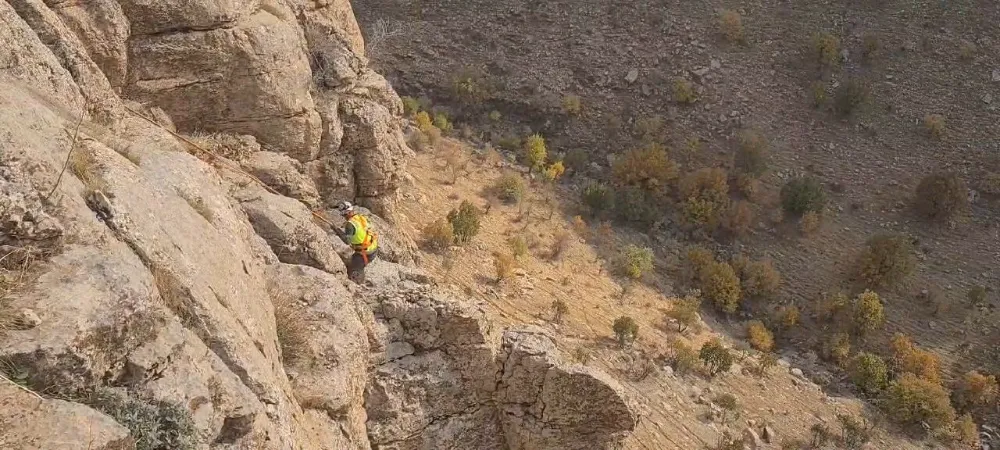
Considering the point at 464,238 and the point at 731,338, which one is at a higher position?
the point at 464,238

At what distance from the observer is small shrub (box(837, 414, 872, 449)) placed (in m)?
11.9

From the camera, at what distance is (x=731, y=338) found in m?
14.2

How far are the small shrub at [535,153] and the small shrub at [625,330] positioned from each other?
236 inches

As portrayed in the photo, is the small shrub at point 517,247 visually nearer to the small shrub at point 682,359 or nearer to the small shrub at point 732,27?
the small shrub at point 682,359

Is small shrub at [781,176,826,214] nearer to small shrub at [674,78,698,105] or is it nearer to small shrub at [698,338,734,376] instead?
Result: small shrub at [674,78,698,105]

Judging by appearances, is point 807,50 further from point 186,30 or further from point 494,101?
point 186,30

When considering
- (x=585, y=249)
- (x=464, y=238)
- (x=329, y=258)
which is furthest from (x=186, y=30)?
(x=585, y=249)

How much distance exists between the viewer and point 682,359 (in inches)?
474

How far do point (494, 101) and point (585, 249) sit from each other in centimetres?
652

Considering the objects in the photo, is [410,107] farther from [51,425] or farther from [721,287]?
[51,425]

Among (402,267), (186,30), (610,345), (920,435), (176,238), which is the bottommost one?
(920,435)

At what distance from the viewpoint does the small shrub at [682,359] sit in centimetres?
1205

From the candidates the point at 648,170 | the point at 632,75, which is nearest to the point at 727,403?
the point at 648,170

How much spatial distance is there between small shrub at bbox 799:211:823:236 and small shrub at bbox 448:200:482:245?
854 centimetres
